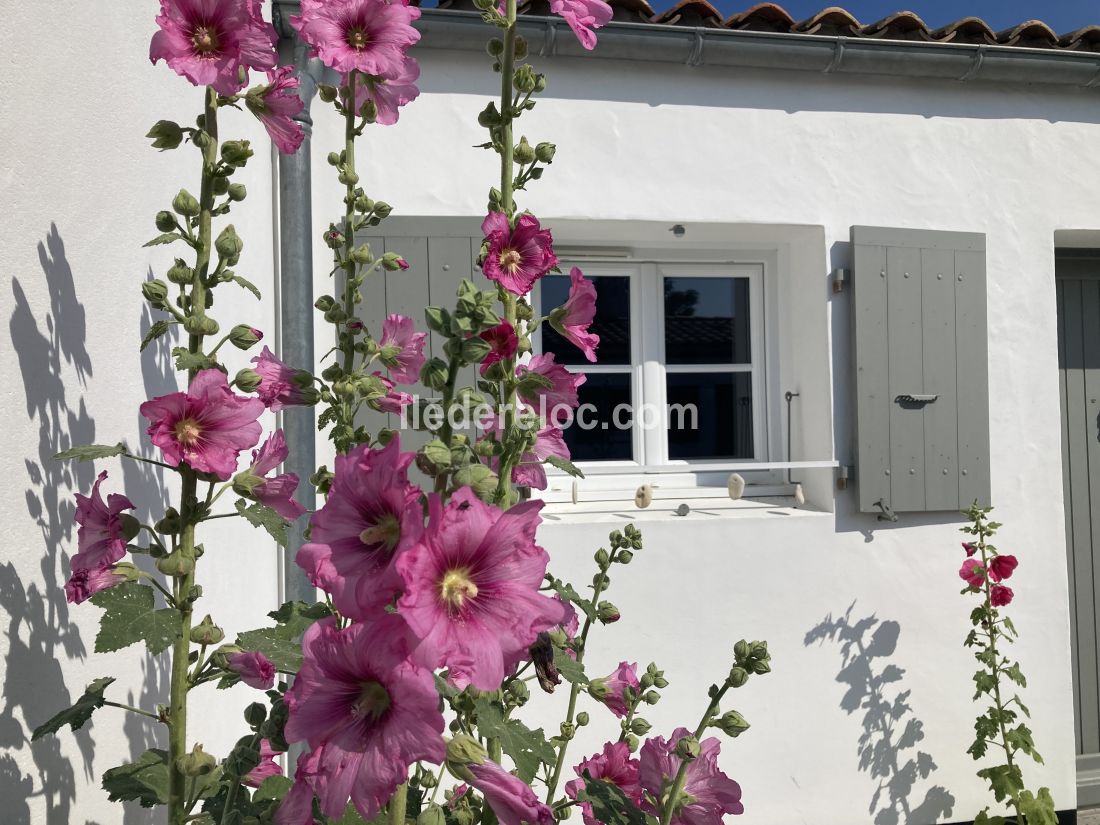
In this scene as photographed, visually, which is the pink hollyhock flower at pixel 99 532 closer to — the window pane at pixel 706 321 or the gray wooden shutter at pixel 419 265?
the gray wooden shutter at pixel 419 265

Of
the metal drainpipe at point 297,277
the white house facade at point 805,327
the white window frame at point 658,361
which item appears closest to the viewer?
the metal drainpipe at point 297,277

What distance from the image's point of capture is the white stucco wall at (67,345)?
2.69 feet

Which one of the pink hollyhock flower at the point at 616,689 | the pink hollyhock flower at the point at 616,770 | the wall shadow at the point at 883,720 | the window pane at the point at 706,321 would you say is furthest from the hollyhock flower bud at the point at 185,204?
the wall shadow at the point at 883,720

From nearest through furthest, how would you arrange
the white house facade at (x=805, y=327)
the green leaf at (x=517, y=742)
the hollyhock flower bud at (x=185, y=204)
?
the green leaf at (x=517, y=742) → the hollyhock flower bud at (x=185, y=204) → the white house facade at (x=805, y=327)

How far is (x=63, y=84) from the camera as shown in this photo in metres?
0.97

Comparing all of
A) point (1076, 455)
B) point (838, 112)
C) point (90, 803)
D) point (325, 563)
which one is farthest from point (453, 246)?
point (1076, 455)

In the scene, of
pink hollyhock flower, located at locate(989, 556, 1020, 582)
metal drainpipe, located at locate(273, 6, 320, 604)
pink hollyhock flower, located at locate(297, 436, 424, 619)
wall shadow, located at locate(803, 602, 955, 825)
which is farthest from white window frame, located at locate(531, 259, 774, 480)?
pink hollyhock flower, located at locate(297, 436, 424, 619)

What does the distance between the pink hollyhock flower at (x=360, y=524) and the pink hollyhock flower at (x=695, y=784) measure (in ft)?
1.78

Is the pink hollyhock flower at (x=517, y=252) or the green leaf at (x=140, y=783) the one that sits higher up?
the pink hollyhock flower at (x=517, y=252)

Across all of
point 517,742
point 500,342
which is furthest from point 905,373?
point 517,742

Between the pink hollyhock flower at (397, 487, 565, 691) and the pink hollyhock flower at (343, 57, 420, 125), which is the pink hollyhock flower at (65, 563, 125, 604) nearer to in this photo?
the pink hollyhock flower at (397, 487, 565, 691)

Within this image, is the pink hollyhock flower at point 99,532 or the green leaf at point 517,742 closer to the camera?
the green leaf at point 517,742

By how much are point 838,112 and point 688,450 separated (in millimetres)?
1567

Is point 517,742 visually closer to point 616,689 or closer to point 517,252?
point 517,252
